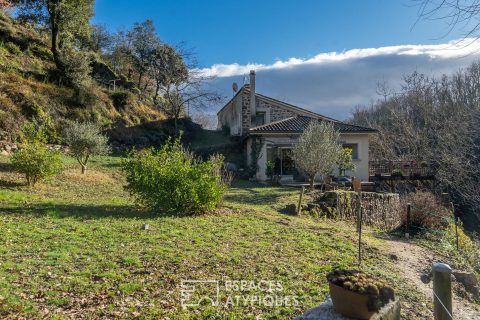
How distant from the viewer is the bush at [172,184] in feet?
30.8

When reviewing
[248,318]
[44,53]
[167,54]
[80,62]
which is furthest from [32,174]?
[167,54]

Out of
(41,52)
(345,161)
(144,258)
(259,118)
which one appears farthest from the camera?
(259,118)

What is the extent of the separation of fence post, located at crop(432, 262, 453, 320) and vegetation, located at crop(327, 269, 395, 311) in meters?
0.57

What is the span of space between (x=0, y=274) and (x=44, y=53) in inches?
924

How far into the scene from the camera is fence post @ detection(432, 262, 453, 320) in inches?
115

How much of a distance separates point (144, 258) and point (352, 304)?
385 cm

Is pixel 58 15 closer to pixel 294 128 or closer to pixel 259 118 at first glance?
pixel 259 118

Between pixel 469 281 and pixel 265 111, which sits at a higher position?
pixel 265 111

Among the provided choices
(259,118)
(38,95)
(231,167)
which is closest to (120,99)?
(38,95)

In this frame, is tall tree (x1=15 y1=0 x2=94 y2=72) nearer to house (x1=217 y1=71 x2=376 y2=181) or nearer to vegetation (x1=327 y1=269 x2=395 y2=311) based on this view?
house (x1=217 y1=71 x2=376 y2=181)

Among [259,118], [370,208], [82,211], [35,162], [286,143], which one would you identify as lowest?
[370,208]

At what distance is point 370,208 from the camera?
491 inches

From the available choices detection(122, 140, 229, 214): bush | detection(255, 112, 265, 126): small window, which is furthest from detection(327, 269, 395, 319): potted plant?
detection(255, 112, 265, 126): small window

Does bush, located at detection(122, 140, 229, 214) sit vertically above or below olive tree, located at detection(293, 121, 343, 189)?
below
